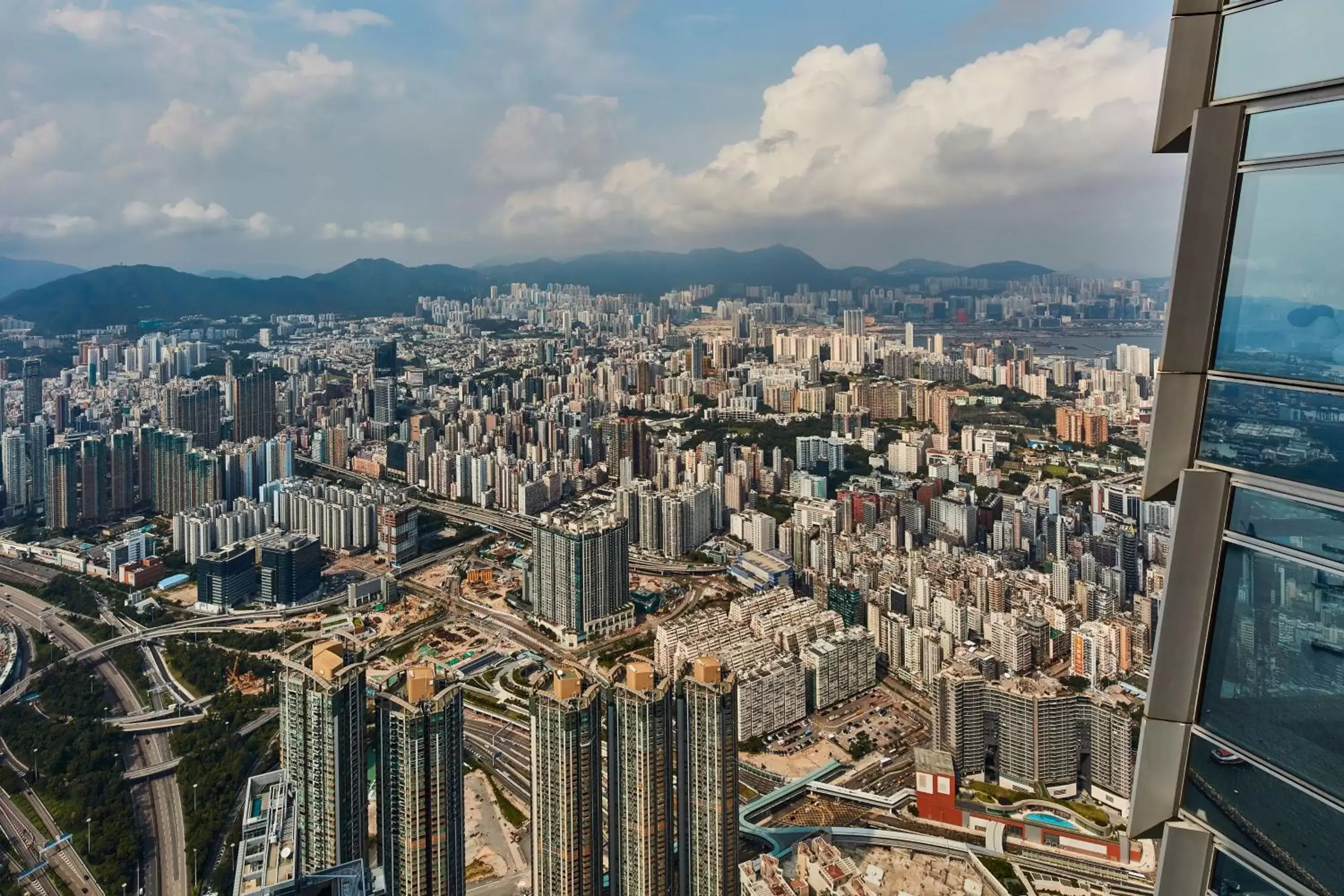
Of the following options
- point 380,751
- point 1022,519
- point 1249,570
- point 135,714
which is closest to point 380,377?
point 135,714

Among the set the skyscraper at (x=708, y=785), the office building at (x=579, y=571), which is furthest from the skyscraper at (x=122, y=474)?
the skyscraper at (x=708, y=785)

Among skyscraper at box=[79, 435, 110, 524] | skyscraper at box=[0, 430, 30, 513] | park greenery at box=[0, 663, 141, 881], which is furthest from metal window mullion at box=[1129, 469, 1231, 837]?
skyscraper at box=[0, 430, 30, 513]

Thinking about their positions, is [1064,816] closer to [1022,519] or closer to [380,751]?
[380,751]

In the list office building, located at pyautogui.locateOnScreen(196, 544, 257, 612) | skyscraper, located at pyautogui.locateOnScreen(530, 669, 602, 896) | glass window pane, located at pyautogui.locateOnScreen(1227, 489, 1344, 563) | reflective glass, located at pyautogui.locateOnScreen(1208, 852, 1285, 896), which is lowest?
office building, located at pyautogui.locateOnScreen(196, 544, 257, 612)

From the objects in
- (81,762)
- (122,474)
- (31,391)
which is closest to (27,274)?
(31,391)

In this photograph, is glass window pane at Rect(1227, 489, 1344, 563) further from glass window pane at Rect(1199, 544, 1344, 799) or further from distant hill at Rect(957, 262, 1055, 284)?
distant hill at Rect(957, 262, 1055, 284)
